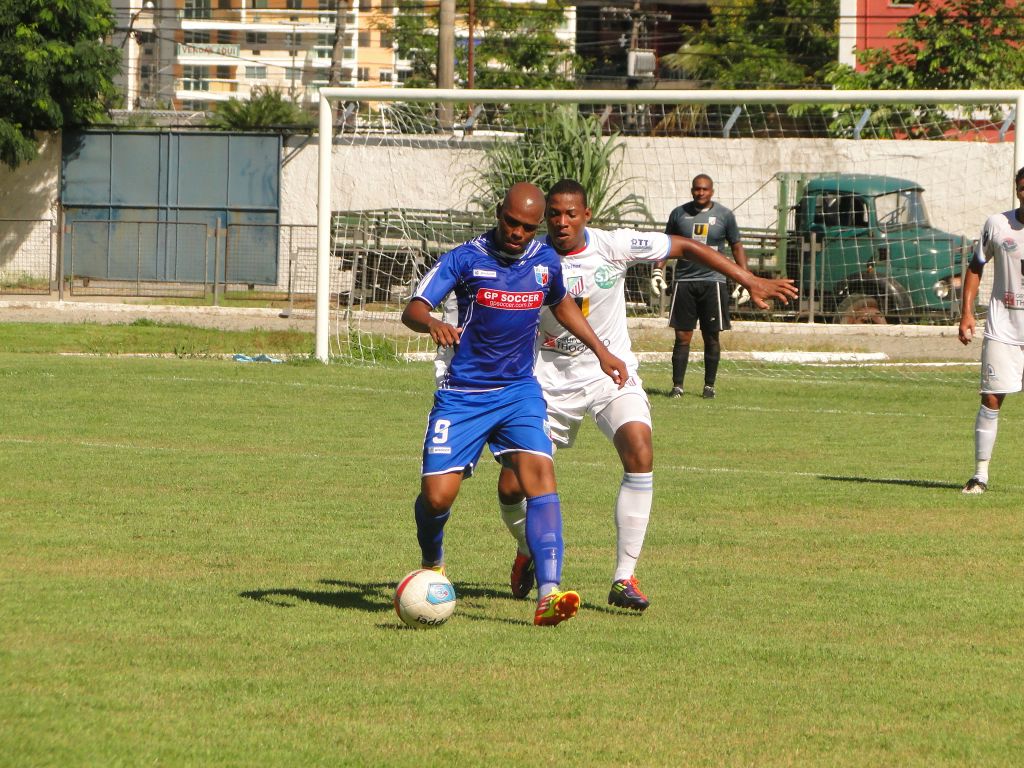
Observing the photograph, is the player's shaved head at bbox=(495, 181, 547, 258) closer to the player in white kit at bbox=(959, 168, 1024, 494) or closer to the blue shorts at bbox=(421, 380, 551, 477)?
the blue shorts at bbox=(421, 380, 551, 477)

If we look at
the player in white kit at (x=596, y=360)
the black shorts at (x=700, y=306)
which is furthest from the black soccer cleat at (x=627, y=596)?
the black shorts at (x=700, y=306)

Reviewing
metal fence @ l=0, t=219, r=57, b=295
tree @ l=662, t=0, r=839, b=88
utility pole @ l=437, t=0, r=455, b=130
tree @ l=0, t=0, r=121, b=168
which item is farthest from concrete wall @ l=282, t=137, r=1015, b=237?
tree @ l=662, t=0, r=839, b=88

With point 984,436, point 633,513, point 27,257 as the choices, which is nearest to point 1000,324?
point 984,436

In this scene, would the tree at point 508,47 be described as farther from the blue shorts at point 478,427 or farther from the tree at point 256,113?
the blue shorts at point 478,427

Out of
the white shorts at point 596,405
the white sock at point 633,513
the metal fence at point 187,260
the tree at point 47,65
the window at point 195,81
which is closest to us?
the white sock at point 633,513

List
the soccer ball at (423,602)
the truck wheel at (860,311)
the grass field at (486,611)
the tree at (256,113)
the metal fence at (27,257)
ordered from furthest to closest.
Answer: the tree at (256,113)
the metal fence at (27,257)
the truck wheel at (860,311)
the soccer ball at (423,602)
the grass field at (486,611)

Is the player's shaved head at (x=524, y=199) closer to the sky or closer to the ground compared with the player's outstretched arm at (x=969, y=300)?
closer to the sky

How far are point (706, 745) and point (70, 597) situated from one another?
10.5ft

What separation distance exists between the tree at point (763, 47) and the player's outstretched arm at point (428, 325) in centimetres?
5754

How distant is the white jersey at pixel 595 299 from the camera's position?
24.6ft

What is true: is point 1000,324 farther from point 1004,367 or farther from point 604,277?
point 604,277

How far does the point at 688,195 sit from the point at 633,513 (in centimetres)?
2326

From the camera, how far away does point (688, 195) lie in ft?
98.2

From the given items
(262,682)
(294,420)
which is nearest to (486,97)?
(294,420)
